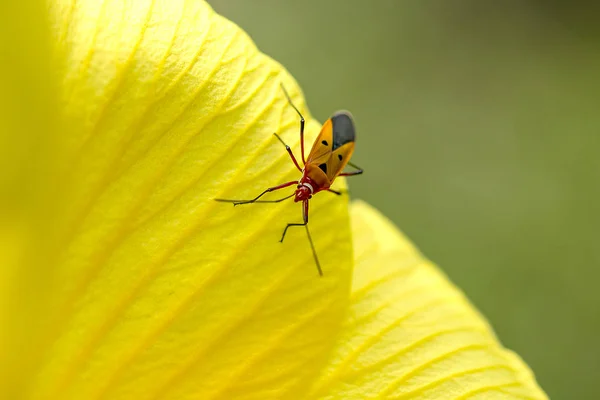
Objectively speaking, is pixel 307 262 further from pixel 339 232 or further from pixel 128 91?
pixel 128 91

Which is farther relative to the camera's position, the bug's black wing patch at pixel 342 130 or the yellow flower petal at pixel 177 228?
the bug's black wing patch at pixel 342 130

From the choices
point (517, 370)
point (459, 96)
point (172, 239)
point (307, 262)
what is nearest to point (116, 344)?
point (172, 239)

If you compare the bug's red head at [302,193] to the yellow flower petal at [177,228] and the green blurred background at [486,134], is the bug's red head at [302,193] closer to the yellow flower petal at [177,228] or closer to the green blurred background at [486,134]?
the yellow flower petal at [177,228]

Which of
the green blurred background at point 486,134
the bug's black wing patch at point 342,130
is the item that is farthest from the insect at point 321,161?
the green blurred background at point 486,134

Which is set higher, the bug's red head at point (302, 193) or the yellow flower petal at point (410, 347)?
the bug's red head at point (302, 193)

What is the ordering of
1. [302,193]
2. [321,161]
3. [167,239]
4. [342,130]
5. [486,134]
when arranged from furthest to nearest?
[486,134]
[342,130]
[321,161]
[302,193]
[167,239]

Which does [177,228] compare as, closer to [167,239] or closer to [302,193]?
[167,239]

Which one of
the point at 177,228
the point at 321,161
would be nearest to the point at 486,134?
the point at 321,161
